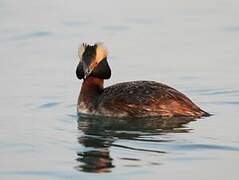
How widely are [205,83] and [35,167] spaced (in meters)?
6.72

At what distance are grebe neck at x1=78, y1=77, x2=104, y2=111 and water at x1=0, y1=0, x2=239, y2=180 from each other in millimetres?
304

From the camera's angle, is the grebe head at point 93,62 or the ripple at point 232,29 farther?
the ripple at point 232,29

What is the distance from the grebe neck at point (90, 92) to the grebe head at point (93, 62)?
10 centimetres

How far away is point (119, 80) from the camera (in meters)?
21.3

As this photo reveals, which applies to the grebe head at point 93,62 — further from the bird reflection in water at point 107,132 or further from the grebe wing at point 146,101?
the bird reflection in water at point 107,132

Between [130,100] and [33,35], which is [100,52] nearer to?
[130,100]

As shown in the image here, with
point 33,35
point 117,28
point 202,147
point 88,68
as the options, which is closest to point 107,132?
point 202,147

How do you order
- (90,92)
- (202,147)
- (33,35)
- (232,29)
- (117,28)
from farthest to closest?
(117,28), (33,35), (232,29), (90,92), (202,147)

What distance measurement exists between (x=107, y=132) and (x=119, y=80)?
15.7 feet

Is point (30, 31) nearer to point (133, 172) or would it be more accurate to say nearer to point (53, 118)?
point (53, 118)

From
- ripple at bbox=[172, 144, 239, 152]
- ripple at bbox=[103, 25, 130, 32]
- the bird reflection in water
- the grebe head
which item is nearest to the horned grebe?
the grebe head

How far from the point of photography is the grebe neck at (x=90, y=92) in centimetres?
1847

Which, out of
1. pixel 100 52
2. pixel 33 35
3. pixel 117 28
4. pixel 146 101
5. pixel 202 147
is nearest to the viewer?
pixel 202 147

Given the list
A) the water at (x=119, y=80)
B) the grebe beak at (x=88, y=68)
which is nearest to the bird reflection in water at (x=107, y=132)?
the water at (x=119, y=80)
